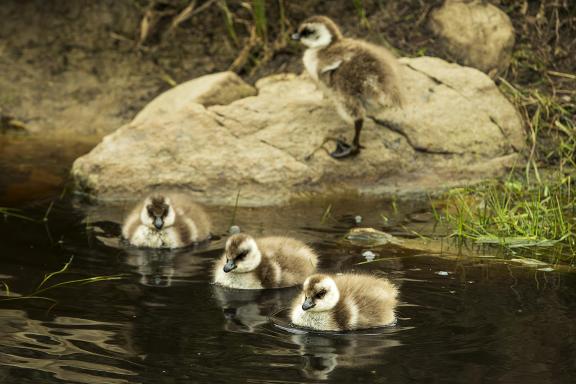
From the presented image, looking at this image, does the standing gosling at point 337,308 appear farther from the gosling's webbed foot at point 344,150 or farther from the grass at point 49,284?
the gosling's webbed foot at point 344,150

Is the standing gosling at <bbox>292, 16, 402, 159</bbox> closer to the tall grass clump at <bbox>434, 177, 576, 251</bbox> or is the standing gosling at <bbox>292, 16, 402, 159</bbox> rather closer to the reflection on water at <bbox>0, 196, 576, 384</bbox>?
the tall grass clump at <bbox>434, 177, 576, 251</bbox>

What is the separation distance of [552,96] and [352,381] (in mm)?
6093

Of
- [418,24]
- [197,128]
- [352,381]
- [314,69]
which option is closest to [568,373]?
[352,381]

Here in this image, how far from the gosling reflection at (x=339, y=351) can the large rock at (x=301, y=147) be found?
3431 millimetres

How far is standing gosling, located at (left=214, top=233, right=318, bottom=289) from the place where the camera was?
6980 mm

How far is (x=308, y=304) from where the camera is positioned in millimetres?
6020

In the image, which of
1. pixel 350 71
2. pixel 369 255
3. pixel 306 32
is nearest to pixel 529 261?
pixel 369 255

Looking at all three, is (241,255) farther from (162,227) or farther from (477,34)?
(477,34)

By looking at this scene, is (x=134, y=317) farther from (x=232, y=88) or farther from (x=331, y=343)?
(x=232, y=88)

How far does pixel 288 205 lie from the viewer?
30.2 ft

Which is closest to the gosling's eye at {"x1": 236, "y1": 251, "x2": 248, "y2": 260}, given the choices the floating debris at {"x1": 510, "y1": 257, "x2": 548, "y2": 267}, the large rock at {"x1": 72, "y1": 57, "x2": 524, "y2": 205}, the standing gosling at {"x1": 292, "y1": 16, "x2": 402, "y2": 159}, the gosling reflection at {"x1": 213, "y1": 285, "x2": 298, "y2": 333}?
the gosling reflection at {"x1": 213, "y1": 285, "x2": 298, "y2": 333}

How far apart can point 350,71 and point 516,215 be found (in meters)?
1.91

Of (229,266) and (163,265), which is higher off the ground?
(229,266)

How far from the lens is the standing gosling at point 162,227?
8.04 m
